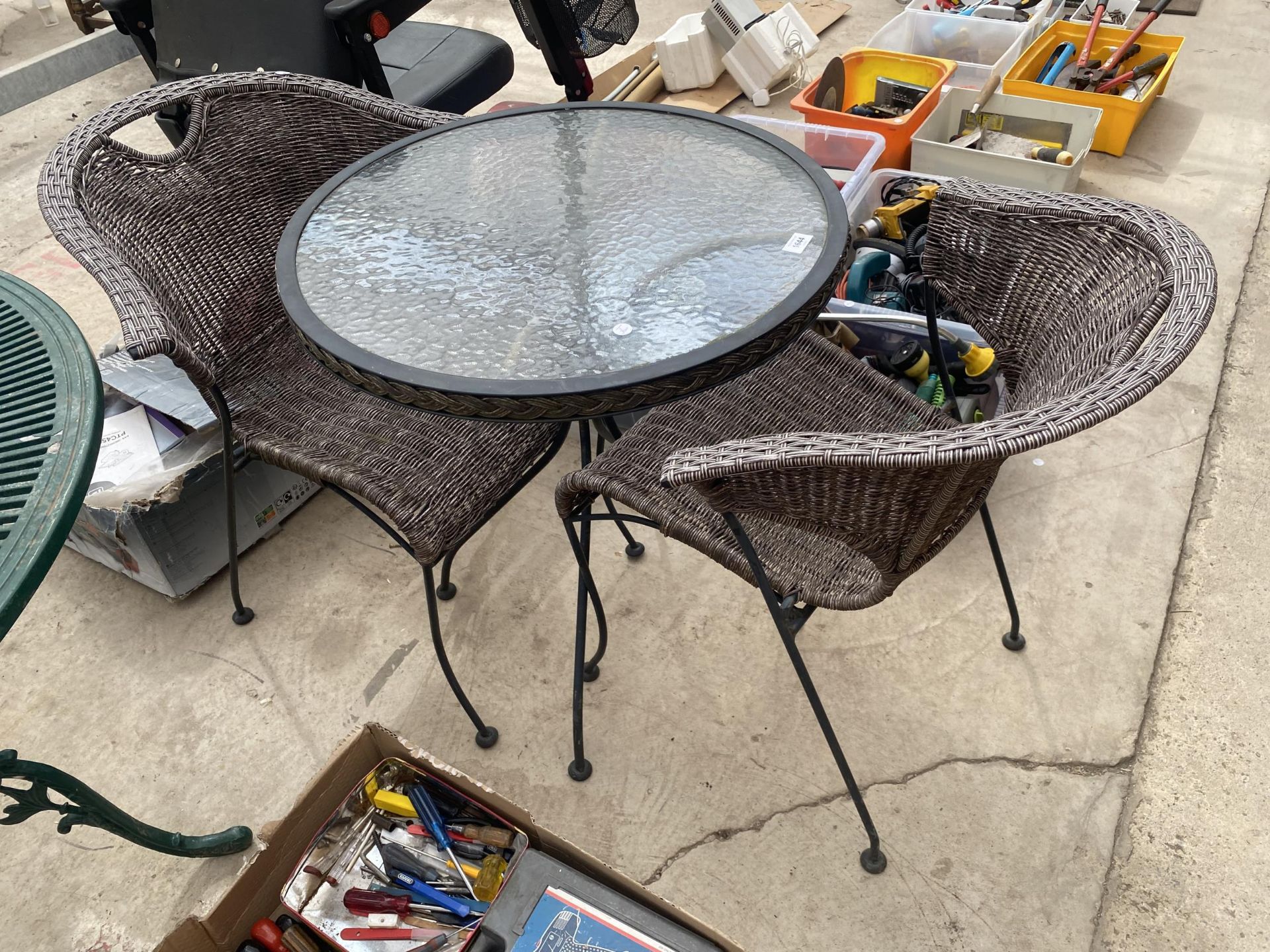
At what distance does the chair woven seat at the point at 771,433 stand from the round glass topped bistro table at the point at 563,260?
0.23 meters

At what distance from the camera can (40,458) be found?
42.9 inches

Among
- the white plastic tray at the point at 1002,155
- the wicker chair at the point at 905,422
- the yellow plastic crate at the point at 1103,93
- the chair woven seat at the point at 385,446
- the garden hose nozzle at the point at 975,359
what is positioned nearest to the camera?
the wicker chair at the point at 905,422

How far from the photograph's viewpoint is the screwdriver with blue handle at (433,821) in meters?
→ 1.37

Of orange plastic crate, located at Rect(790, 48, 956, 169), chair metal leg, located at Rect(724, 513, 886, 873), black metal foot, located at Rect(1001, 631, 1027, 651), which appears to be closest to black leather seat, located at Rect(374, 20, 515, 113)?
orange plastic crate, located at Rect(790, 48, 956, 169)

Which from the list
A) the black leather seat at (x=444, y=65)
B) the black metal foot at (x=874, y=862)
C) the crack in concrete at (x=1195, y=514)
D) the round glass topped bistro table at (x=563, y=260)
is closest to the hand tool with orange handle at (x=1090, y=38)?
the crack in concrete at (x=1195, y=514)

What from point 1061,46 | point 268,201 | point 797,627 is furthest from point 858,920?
point 1061,46

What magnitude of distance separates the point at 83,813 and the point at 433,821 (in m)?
0.53

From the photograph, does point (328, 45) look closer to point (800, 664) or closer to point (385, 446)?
point (385, 446)

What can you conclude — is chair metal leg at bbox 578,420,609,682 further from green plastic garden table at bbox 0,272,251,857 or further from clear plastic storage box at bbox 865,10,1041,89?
clear plastic storage box at bbox 865,10,1041,89

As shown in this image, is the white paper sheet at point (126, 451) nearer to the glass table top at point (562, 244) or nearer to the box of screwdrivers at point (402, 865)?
the glass table top at point (562, 244)

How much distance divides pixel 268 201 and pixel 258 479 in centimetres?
64

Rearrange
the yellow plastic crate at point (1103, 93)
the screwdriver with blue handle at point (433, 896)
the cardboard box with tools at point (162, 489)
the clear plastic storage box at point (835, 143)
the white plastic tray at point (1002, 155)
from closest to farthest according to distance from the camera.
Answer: the screwdriver with blue handle at point (433, 896), the cardboard box with tools at point (162, 489), the clear plastic storage box at point (835, 143), the white plastic tray at point (1002, 155), the yellow plastic crate at point (1103, 93)

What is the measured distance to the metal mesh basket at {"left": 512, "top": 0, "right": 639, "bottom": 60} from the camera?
242cm

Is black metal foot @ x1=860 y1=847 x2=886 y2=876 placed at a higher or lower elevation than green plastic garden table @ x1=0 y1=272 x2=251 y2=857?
lower
